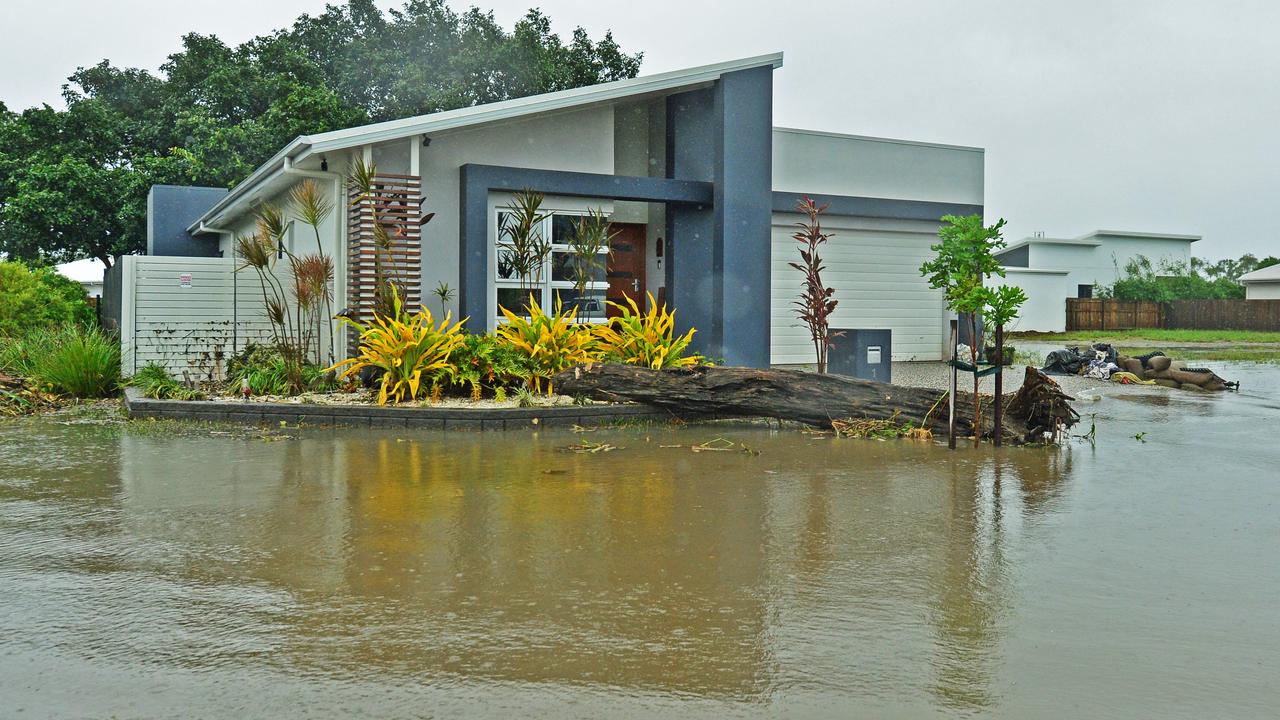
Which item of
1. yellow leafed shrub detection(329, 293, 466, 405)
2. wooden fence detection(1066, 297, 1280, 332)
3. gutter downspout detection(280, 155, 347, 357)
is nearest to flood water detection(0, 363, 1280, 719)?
yellow leafed shrub detection(329, 293, 466, 405)

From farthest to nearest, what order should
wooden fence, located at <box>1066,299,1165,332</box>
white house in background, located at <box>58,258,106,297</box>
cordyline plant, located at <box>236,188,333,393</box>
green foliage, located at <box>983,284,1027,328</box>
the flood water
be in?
wooden fence, located at <box>1066,299,1165,332</box> < white house in background, located at <box>58,258,106,297</box> < cordyline plant, located at <box>236,188,333,393</box> < green foliage, located at <box>983,284,1027,328</box> < the flood water

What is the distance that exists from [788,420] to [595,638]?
689 centimetres

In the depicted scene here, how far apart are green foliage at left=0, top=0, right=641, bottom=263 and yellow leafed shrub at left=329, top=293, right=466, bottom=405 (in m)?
20.7

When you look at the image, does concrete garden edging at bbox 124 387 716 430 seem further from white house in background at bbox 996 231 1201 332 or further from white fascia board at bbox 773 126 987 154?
white house in background at bbox 996 231 1201 332

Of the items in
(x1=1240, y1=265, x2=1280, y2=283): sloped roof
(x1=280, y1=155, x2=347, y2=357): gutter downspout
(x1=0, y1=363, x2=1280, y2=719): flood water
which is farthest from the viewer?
(x1=1240, y1=265, x2=1280, y2=283): sloped roof

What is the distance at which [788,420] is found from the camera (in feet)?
34.7

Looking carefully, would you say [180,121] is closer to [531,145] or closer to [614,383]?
[531,145]

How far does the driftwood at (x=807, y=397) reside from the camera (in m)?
9.53

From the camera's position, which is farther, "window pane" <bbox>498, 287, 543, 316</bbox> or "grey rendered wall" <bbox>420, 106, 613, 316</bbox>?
"window pane" <bbox>498, 287, 543, 316</bbox>

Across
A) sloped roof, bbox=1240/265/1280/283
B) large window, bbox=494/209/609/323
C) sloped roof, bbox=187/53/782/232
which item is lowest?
large window, bbox=494/209/609/323

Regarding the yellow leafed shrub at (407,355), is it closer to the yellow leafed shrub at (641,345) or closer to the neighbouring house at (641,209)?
the neighbouring house at (641,209)

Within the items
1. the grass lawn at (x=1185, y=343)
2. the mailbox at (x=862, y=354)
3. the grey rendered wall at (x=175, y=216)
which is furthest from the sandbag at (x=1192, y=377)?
the grey rendered wall at (x=175, y=216)

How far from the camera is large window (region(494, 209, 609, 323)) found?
14.2 metres

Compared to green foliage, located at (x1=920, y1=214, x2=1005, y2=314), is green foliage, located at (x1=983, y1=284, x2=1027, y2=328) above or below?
below
